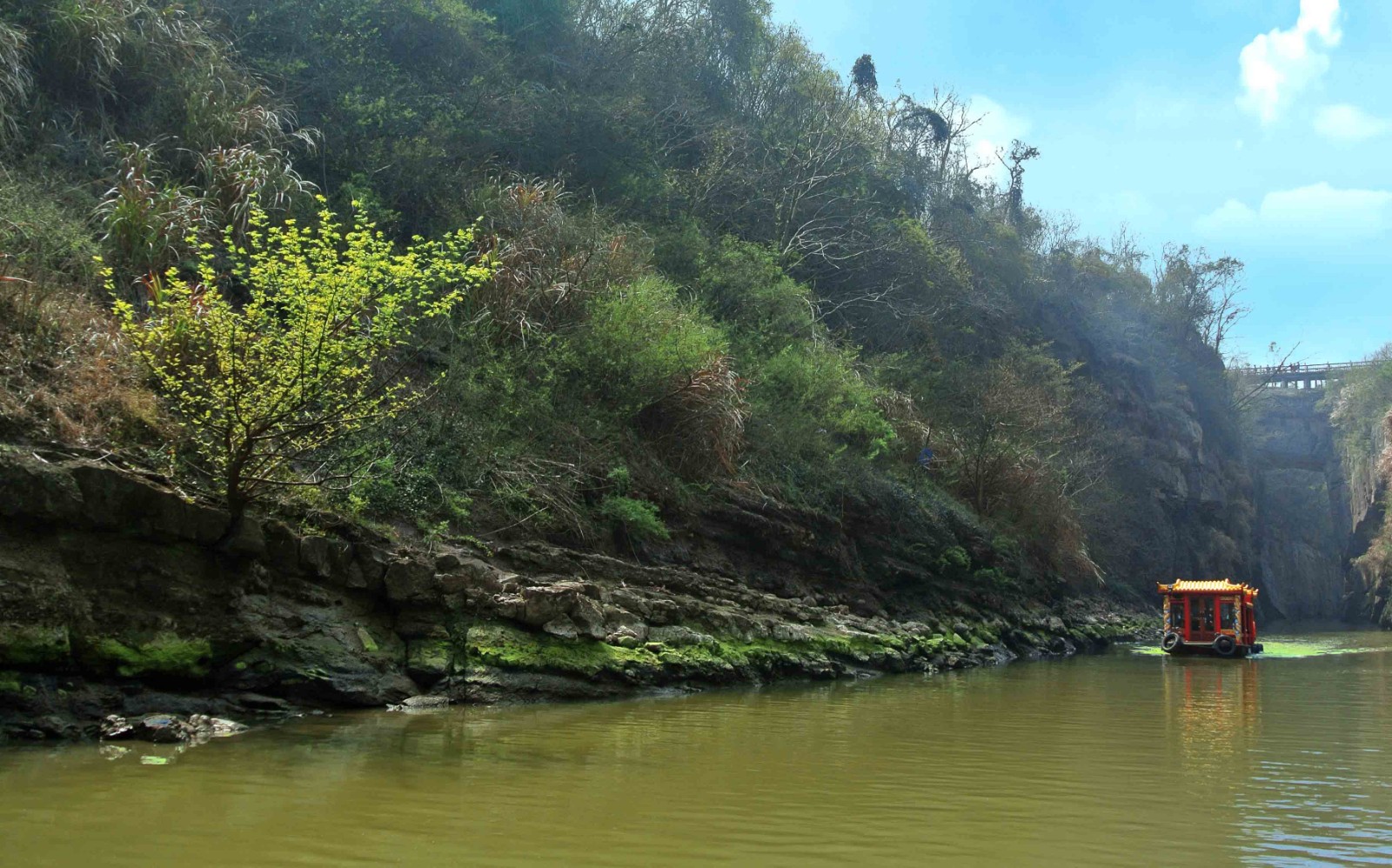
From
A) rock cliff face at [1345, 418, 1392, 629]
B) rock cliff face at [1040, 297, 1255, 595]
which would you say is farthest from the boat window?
rock cliff face at [1345, 418, 1392, 629]

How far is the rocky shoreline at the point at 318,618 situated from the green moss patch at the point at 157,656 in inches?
0.7

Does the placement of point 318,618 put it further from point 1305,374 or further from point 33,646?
point 1305,374

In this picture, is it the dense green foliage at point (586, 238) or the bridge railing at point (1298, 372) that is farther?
the bridge railing at point (1298, 372)

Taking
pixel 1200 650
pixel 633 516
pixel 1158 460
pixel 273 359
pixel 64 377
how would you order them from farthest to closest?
1. pixel 1158 460
2. pixel 1200 650
3. pixel 633 516
4. pixel 64 377
5. pixel 273 359

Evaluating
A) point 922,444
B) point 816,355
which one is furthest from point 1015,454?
point 816,355

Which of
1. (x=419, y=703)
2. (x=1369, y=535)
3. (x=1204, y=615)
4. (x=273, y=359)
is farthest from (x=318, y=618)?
(x=1369, y=535)

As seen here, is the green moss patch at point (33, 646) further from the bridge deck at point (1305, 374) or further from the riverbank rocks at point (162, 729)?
the bridge deck at point (1305, 374)

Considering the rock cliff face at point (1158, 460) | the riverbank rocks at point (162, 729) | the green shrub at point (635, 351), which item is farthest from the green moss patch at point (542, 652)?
the rock cliff face at point (1158, 460)

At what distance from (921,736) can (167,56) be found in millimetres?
17824

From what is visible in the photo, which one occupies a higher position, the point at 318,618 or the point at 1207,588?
the point at 1207,588

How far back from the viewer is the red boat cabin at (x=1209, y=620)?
Result: 2506 centimetres

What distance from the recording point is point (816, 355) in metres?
25.2

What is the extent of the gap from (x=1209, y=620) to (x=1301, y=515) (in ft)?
148

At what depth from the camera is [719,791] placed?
725 centimetres
